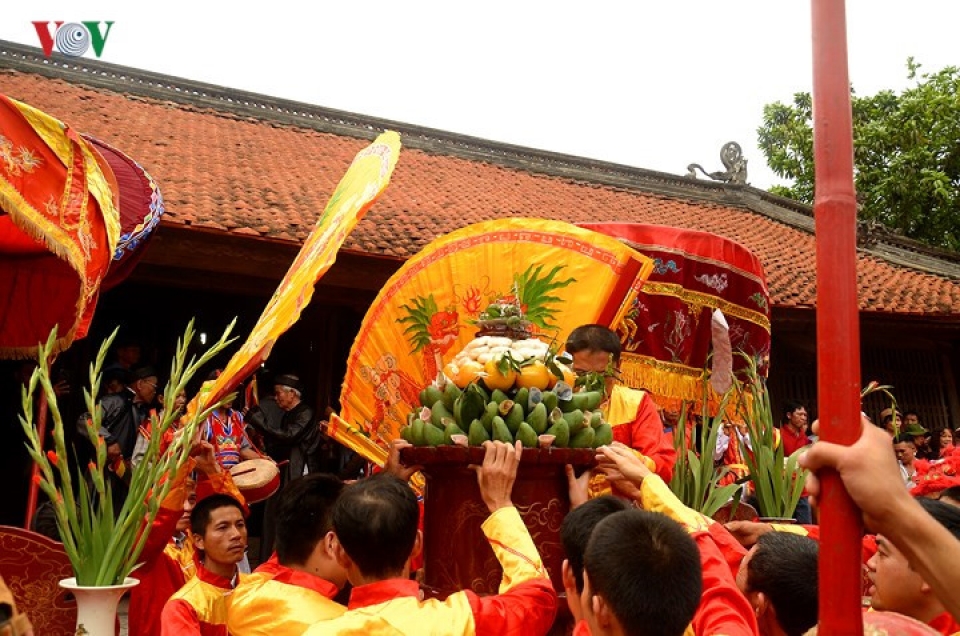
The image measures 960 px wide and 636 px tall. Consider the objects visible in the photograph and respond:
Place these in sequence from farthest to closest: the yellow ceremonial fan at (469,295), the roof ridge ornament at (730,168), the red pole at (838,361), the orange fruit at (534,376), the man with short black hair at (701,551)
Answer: the roof ridge ornament at (730,168) → the yellow ceremonial fan at (469,295) → the orange fruit at (534,376) → the man with short black hair at (701,551) → the red pole at (838,361)

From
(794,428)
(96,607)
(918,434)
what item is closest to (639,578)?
(96,607)

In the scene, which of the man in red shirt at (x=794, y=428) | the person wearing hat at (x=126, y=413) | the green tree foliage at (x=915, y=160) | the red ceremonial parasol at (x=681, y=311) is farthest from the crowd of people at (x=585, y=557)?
the green tree foliage at (x=915, y=160)

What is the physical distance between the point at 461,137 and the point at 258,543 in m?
6.60

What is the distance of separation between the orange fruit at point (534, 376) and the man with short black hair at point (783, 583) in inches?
23.9

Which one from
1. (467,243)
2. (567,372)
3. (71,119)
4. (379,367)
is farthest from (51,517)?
(71,119)

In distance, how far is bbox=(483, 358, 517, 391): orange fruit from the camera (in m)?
1.90

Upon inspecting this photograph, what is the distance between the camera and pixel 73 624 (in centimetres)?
226

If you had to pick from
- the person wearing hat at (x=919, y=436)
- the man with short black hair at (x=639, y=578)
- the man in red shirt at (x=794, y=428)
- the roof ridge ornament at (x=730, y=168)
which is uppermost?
the roof ridge ornament at (x=730, y=168)

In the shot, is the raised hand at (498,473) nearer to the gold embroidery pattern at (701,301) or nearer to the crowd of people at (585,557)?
the crowd of people at (585,557)

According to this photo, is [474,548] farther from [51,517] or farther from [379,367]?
[51,517]

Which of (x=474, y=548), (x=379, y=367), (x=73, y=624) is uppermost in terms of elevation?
(x=379, y=367)

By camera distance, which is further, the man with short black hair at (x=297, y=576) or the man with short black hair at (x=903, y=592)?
the man with short black hair at (x=297, y=576)

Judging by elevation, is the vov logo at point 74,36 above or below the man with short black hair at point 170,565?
above

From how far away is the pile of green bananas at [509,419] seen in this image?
71.7 inches
